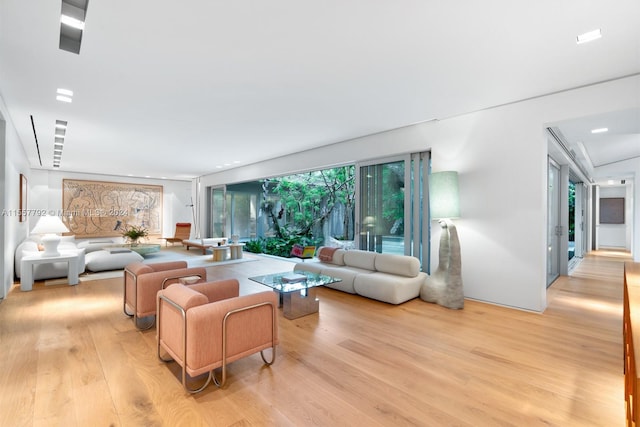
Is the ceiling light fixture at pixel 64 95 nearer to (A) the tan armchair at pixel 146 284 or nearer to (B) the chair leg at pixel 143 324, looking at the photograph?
(A) the tan armchair at pixel 146 284

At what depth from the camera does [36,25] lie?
2354 mm

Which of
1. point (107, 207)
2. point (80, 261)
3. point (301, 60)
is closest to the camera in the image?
point (301, 60)

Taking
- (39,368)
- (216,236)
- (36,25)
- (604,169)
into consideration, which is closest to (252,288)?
(39,368)

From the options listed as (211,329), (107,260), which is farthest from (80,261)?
(211,329)

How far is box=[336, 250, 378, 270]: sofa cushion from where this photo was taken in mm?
4969

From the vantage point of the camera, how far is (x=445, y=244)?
4.32m

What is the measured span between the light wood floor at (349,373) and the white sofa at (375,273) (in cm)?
31

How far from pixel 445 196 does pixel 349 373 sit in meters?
2.86

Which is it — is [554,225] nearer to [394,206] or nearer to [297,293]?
[394,206]

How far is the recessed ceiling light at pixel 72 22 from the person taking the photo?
2.27 metres

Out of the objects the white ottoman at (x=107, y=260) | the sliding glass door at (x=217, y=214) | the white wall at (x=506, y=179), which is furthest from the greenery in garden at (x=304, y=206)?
the white wall at (x=506, y=179)

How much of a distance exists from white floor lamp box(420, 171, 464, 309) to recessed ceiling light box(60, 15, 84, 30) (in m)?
4.21

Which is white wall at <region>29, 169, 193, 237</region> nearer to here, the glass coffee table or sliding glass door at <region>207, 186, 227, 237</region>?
sliding glass door at <region>207, 186, 227, 237</region>

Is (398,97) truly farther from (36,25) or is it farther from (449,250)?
(36,25)
